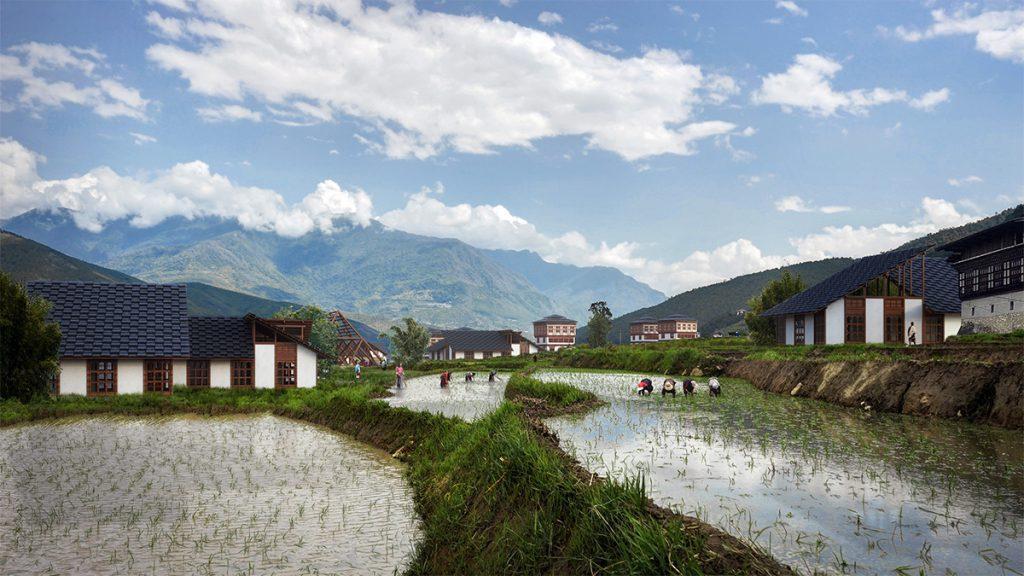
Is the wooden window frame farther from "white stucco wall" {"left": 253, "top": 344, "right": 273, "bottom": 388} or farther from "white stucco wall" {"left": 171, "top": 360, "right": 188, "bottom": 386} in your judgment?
"white stucco wall" {"left": 171, "top": 360, "right": 188, "bottom": 386}

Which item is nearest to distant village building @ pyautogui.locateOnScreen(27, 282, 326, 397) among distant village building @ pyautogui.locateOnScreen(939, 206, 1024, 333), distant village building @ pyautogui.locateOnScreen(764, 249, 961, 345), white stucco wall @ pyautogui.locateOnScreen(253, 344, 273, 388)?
white stucco wall @ pyautogui.locateOnScreen(253, 344, 273, 388)

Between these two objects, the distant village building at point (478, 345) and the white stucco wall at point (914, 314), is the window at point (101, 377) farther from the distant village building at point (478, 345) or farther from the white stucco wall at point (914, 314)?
the distant village building at point (478, 345)

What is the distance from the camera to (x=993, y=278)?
41.0 meters

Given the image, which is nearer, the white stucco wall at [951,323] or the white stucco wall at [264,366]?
the white stucco wall at [264,366]

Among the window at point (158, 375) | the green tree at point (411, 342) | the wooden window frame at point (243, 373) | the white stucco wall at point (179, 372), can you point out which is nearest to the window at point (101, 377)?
the window at point (158, 375)

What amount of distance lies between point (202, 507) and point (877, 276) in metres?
45.1

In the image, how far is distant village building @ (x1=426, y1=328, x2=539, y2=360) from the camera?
390 ft

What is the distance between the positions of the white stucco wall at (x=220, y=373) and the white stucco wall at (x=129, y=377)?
12.6 feet

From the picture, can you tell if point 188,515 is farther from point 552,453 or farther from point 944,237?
point 944,237

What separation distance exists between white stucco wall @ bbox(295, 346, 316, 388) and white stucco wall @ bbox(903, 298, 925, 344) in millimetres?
40213

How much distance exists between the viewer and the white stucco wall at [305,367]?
40.7m

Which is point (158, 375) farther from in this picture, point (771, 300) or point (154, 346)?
point (771, 300)

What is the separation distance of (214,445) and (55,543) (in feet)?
32.9

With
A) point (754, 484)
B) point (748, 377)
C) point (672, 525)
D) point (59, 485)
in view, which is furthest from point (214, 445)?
point (748, 377)
